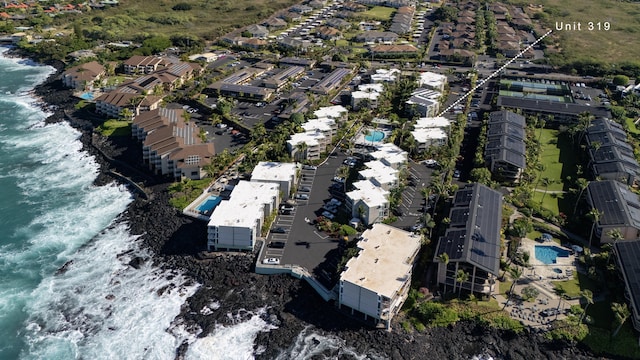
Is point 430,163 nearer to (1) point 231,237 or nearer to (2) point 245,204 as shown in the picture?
(2) point 245,204

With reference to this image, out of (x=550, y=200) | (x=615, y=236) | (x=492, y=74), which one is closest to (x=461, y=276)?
(x=615, y=236)

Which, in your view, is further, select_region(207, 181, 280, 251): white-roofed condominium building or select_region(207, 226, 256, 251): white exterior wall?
select_region(207, 181, 280, 251): white-roofed condominium building

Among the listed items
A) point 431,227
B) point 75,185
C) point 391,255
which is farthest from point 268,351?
point 75,185

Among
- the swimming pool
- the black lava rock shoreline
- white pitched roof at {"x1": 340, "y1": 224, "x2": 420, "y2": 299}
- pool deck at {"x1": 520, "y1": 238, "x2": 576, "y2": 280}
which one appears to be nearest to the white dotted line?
pool deck at {"x1": 520, "y1": 238, "x2": 576, "y2": 280}

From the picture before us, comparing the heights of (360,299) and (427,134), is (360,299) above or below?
below

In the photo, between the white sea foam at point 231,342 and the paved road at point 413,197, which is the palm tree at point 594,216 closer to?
the paved road at point 413,197

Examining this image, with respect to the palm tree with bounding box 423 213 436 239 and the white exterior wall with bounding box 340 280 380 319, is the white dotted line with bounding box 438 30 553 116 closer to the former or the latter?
the palm tree with bounding box 423 213 436 239

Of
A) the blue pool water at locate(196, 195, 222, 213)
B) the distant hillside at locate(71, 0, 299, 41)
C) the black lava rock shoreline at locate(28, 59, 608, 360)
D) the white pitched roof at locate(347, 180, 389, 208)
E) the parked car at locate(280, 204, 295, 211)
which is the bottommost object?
the black lava rock shoreline at locate(28, 59, 608, 360)
